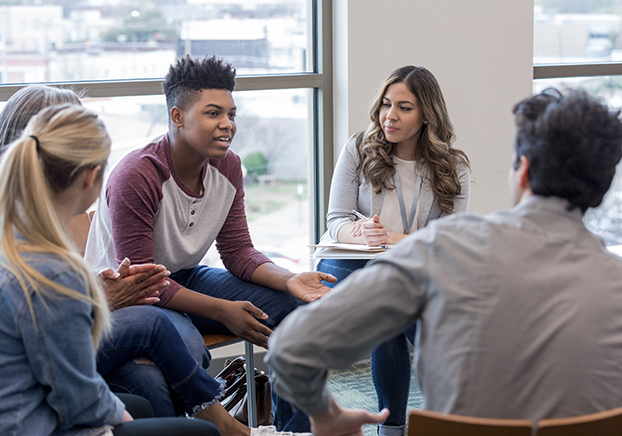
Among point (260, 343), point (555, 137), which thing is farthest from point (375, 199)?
point (555, 137)

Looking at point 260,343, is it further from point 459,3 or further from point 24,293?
point 459,3

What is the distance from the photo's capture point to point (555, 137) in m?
0.95

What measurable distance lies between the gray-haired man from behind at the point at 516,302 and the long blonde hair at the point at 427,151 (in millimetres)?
1479

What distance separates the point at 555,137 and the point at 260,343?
48.7 inches

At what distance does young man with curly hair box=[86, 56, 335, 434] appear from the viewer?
1943 mm

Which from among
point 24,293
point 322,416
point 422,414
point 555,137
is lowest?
point 322,416

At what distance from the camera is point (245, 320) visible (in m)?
1.92

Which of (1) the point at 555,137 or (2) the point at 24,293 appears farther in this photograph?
(2) the point at 24,293

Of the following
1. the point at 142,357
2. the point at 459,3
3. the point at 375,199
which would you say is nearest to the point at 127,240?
the point at 142,357

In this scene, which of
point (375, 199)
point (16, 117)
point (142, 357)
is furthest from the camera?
point (375, 199)

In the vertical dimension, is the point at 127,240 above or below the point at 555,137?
below

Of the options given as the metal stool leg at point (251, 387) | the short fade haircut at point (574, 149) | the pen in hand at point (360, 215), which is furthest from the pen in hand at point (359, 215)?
the short fade haircut at point (574, 149)

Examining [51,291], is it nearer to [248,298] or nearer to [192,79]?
[248,298]

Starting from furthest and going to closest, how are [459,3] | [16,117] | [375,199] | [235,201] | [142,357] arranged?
[459,3]
[375,199]
[235,201]
[16,117]
[142,357]
